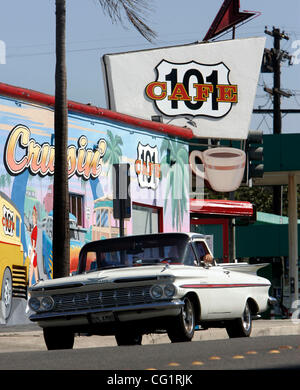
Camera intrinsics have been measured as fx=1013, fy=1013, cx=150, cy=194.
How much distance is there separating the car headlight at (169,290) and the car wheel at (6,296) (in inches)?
338

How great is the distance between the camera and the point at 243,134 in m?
34.2

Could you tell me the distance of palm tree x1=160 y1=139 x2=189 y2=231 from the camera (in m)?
29.1

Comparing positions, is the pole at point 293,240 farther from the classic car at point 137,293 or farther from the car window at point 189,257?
the car window at point 189,257

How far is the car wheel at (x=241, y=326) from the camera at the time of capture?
16.1 meters

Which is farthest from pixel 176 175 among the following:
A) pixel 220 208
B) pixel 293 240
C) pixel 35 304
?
pixel 35 304

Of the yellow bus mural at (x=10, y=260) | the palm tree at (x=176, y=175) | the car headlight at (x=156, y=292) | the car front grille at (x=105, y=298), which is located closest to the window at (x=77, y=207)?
the yellow bus mural at (x=10, y=260)

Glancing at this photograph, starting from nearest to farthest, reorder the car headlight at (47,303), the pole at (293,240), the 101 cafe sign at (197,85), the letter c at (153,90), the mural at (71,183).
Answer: the car headlight at (47,303), the mural at (71,183), the 101 cafe sign at (197,85), the letter c at (153,90), the pole at (293,240)

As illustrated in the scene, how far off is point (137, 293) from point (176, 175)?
16170mm

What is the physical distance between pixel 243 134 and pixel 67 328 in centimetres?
2104

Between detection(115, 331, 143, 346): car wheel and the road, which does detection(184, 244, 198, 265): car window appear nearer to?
detection(115, 331, 143, 346): car wheel

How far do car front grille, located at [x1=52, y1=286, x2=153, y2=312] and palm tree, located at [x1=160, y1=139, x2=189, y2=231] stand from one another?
1515 centimetres

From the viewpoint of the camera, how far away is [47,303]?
13.9 metres

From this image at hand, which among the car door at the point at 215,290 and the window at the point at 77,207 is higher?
the window at the point at 77,207
